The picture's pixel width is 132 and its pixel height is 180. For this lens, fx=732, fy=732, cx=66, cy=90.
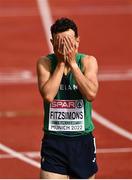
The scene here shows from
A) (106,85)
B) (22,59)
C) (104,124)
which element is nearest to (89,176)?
(104,124)

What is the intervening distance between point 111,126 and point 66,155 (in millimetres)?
4464

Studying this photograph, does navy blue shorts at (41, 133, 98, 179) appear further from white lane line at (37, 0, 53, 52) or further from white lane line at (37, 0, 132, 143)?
white lane line at (37, 0, 53, 52)

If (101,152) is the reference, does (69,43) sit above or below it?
above

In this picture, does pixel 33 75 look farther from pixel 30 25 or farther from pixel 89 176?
pixel 89 176

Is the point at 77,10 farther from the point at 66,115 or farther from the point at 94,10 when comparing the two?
the point at 66,115

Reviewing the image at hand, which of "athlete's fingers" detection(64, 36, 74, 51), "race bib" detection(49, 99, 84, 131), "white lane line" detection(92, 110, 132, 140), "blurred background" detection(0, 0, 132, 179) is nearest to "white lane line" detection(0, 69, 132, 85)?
"blurred background" detection(0, 0, 132, 179)

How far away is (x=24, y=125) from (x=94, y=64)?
4550 millimetres

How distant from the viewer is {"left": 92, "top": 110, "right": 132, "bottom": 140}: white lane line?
9688 millimetres

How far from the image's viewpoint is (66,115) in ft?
18.4

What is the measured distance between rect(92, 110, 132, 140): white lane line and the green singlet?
4062mm

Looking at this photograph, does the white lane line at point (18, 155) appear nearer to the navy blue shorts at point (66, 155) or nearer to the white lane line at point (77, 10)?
the navy blue shorts at point (66, 155)

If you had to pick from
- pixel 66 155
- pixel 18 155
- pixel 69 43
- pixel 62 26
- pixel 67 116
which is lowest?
pixel 18 155

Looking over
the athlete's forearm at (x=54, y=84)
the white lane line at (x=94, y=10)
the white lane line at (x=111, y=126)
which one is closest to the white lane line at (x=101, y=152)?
the white lane line at (x=111, y=126)

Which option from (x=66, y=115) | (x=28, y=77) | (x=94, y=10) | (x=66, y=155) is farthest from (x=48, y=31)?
(x=66, y=155)
